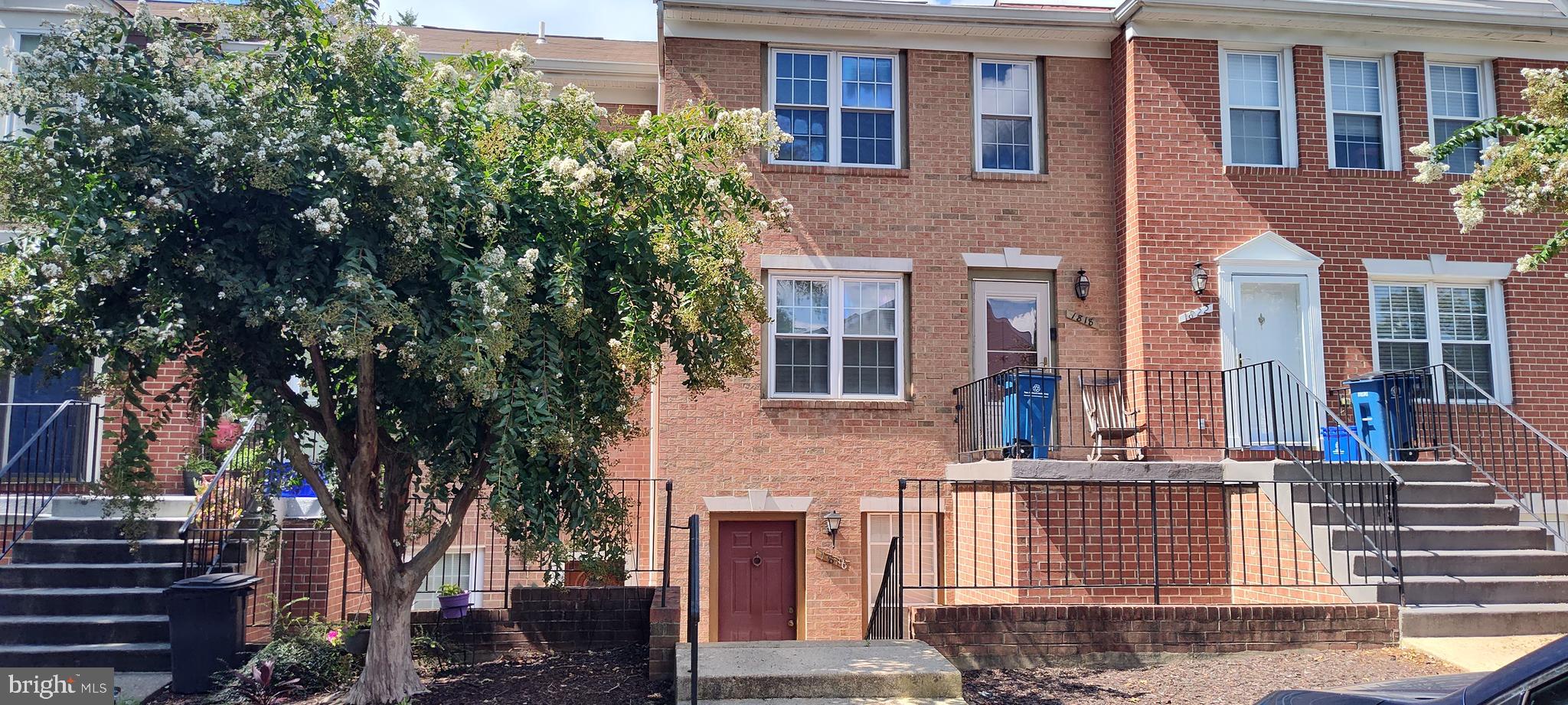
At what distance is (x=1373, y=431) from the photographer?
11906mm

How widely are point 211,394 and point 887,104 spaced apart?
8817 mm

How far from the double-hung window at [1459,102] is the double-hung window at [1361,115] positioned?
550mm

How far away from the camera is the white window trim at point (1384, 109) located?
1338cm

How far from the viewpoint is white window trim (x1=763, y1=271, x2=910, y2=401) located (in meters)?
12.9

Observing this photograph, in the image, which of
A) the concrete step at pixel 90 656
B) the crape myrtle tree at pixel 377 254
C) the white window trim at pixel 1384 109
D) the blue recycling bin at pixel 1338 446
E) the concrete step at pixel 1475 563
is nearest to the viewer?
the crape myrtle tree at pixel 377 254

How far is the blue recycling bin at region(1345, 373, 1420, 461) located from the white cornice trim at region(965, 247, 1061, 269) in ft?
12.0

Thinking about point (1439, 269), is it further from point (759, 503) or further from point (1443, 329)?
point (759, 503)

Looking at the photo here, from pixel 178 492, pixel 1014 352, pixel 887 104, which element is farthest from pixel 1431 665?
pixel 178 492

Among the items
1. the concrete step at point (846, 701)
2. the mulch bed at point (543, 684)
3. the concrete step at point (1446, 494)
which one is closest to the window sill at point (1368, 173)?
the concrete step at point (1446, 494)

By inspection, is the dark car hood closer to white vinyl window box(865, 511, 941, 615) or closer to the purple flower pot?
the purple flower pot

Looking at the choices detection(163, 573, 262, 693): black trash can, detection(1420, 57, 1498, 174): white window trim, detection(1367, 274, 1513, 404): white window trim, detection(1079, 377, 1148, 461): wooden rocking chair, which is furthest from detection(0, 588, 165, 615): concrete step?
detection(1420, 57, 1498, 174): white window trim

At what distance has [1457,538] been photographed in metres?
10.2

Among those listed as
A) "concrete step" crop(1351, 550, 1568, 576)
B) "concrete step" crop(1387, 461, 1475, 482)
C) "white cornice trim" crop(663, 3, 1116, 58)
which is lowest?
"concrete step" crop(1351, 550, 1568, 576)

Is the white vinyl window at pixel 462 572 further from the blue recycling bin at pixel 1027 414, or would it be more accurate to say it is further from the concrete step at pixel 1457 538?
the concrete step at pixel 1457 538
